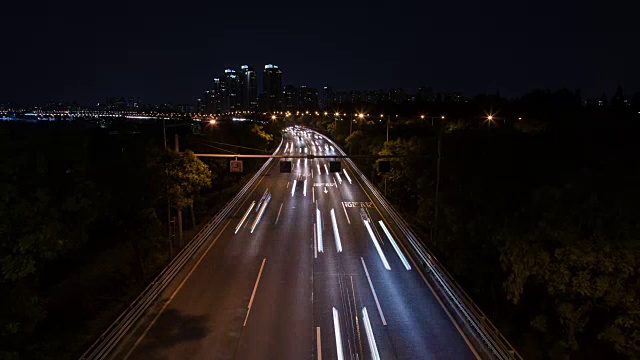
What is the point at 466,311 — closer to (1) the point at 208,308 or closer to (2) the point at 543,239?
(2) the point at 543,239

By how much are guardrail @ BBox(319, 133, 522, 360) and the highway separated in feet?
1.68

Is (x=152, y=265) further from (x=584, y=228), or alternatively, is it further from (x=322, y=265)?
(x=584, y=228)

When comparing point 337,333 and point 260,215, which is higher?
point 337,333

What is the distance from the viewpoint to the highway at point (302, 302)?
50.1 feet

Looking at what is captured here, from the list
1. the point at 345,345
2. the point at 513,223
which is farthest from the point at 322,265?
the point at 513,223

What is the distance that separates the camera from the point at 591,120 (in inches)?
2219

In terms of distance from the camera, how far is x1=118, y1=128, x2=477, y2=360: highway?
15273mm

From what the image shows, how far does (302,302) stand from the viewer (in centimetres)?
1906

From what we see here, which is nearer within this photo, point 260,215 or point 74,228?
point 74,228

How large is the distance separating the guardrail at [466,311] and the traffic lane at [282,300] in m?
5.48

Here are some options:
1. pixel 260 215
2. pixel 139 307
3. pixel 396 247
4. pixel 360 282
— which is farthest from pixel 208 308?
pixel 260 215

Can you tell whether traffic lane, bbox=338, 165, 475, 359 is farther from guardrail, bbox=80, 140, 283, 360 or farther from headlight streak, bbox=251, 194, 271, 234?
headlight streak, bbox=251, 194, 271, 234

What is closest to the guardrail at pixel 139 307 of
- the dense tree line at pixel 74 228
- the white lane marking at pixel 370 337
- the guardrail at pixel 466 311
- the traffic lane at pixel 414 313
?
the dense tree line at pixel 74 228

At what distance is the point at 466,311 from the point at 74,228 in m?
13.5
